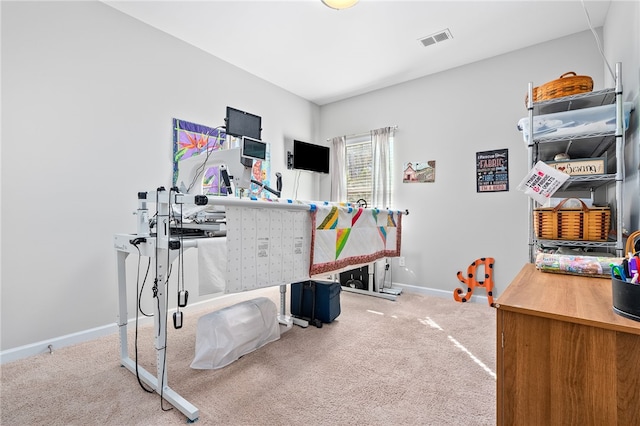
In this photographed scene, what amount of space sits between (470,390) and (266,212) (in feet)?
4.85

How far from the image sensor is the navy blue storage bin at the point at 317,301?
2.51 metres

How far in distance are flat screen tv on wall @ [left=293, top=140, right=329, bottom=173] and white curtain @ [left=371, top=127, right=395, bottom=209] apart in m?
0.75

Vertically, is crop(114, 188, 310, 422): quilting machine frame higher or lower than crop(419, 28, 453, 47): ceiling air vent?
lower

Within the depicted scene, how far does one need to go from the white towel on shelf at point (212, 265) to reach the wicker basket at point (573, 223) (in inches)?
72.1

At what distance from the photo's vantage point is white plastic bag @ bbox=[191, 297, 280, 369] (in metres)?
1.82

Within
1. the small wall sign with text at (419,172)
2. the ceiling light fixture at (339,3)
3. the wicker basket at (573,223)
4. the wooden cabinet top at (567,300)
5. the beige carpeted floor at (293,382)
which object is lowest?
the beige carpeted floor at (293,382)

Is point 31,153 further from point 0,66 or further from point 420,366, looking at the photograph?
point 420,366

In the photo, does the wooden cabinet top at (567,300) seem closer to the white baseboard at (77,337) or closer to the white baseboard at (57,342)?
the white baseboard at (77,337)

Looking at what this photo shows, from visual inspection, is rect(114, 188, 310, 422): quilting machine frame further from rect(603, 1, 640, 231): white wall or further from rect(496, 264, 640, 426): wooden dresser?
rect(603, 1, 640, 231): white wall

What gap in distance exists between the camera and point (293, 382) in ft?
5.45

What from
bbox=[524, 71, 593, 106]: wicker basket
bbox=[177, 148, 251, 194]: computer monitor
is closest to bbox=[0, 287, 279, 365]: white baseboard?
bbox=[177, 148, 251, 194]: computer monitor

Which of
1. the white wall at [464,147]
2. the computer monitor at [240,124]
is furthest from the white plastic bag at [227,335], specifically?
the white wall at [464,147]

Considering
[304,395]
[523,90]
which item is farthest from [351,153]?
[304,395]

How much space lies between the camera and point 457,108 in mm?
3352
